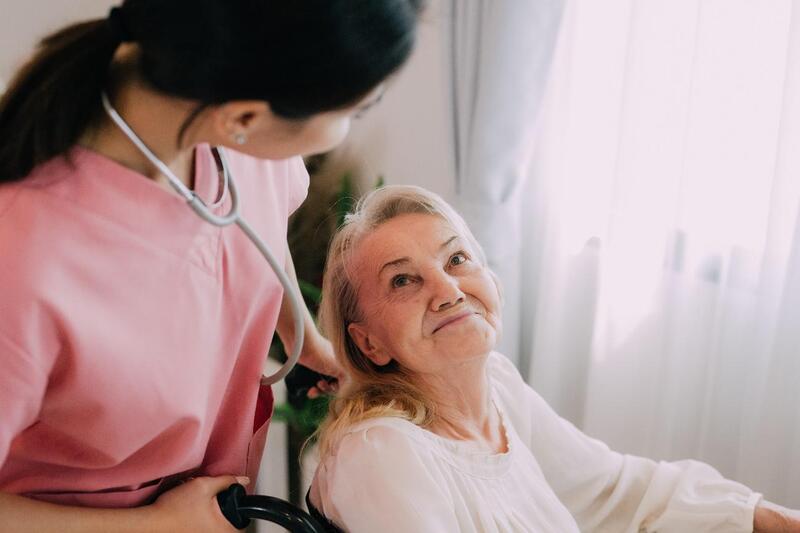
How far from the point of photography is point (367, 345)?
136 centimetres

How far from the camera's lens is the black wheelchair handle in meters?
1.05

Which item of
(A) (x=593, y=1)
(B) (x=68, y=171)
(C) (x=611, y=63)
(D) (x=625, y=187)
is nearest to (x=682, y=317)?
(D) (x=625, y=187)

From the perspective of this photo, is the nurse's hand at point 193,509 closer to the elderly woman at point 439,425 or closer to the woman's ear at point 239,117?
the elderly woman at point 439,425

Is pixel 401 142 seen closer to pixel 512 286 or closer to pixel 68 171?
pixel 512 286

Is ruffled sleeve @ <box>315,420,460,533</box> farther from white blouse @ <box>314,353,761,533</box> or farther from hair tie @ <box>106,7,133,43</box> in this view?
hair tie @ <box>106,7,133,43</box>

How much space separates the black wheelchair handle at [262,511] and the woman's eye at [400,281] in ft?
1.25

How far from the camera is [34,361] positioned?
834 millimetres

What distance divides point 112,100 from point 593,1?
1.47 metres

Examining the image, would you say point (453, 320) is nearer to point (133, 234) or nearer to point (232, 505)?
point (232, 505)

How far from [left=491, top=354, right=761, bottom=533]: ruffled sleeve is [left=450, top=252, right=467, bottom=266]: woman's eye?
264 mm

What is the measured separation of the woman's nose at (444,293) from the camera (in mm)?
1277

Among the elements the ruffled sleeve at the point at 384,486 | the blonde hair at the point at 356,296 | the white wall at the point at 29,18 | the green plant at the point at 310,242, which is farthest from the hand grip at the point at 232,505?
the white wall at the point at 29,18

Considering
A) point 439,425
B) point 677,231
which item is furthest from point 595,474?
point 677,231

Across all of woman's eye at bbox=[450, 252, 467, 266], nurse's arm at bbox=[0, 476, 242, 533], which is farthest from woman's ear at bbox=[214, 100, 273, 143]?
woman's eye at bbox=[450, 252, 467, 266]
